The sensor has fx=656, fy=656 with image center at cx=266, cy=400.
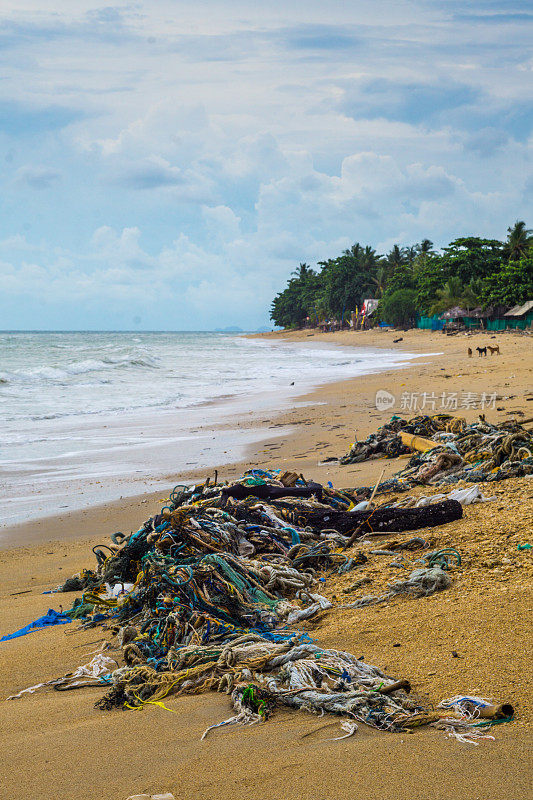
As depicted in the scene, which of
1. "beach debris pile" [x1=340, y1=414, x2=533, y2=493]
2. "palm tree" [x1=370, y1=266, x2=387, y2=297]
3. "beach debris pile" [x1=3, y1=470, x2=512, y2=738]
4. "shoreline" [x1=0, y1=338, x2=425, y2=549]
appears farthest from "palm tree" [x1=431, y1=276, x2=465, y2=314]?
"beach debris pile" [x1=3, y1=470, x2=512, y2=738]

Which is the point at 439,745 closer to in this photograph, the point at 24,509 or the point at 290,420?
the point at 24,509

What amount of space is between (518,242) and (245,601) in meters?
59.6

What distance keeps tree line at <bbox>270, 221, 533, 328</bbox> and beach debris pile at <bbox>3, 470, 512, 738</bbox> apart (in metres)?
47.7

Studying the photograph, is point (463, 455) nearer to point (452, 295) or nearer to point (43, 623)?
point (43, 623)

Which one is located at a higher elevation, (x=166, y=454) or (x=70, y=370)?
(x=70, y=370)

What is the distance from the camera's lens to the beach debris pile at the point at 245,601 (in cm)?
282

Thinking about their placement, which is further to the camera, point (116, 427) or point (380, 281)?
point (380, 281)

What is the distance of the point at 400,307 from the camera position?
7062 centimetres

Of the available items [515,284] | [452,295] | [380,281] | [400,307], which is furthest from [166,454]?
[380,281]

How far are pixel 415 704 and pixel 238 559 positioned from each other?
1.94 metres

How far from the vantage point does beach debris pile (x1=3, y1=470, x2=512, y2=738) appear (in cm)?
282

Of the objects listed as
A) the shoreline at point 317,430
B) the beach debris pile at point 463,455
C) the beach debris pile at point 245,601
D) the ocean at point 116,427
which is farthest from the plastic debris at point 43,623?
the beach debris pile at point 463,455

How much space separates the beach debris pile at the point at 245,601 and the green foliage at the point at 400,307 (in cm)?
6498

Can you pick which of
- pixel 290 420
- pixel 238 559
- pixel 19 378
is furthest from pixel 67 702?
pixel 19 378
